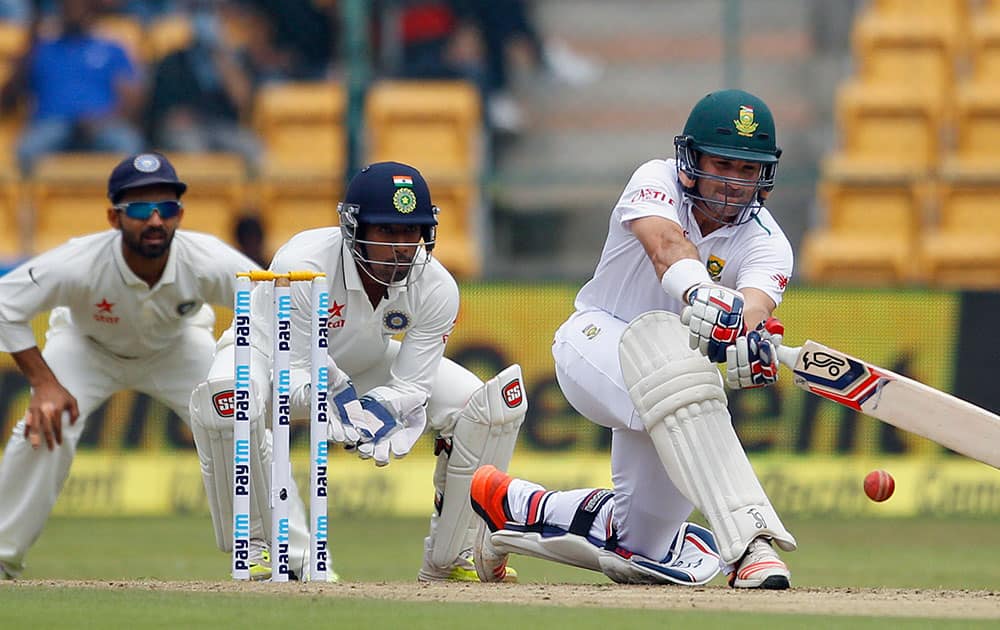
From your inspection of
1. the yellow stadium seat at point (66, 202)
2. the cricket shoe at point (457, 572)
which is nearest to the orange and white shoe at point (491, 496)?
the cricket shoe at point (457, 572)

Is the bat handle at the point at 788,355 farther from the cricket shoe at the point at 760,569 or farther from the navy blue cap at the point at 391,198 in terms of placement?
the navy blue cap at the point at 391,198

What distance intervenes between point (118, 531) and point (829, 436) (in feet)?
14.3

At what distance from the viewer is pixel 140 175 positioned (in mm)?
7098

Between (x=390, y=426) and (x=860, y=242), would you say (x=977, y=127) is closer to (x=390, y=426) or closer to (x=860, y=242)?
(x=860, y=242)

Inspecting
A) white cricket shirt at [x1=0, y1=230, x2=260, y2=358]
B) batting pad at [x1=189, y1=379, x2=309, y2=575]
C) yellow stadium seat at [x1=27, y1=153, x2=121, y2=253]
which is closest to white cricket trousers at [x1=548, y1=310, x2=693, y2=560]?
batting pad at [x1=189, y1=379, x2=309, y2=575]

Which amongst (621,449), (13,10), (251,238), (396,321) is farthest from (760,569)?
(13,10)

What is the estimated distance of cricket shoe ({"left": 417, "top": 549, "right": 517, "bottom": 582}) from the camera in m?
6.63

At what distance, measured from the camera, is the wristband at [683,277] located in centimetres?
546

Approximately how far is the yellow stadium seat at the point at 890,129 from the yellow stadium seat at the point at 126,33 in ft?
17.8

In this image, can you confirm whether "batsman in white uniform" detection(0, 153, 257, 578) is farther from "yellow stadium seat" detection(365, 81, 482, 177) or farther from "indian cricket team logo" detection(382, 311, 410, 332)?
"yellow stadium seat" detection(365, 81, 482, 177)

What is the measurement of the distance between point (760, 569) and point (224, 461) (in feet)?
6.51

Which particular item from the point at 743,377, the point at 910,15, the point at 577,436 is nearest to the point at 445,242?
the point at 577,436

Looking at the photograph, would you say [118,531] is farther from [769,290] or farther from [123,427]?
[769,290]

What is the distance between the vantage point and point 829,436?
1070 cm
